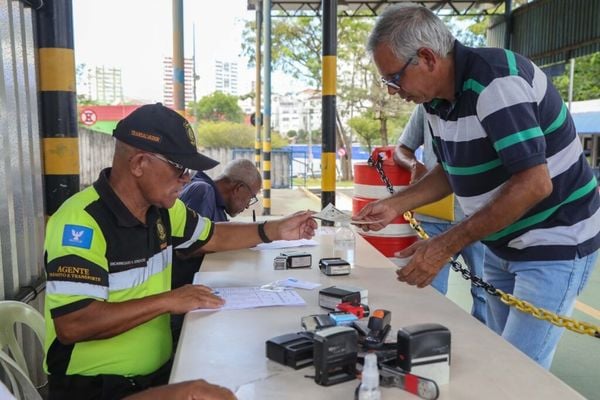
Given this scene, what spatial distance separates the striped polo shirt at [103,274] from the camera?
161 cm

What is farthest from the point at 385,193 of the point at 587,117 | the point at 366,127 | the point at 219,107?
the point at 219,107

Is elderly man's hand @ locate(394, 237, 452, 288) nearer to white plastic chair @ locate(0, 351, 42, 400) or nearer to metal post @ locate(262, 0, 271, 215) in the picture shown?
white plastic chair @ locate(0, 351, 42, 400)

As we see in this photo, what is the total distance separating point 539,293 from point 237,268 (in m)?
1.20

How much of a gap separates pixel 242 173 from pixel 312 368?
2.03 m

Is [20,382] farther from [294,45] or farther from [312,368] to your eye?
[294,45]

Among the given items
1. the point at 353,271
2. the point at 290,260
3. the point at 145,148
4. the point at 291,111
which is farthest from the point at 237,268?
the point at 291,111

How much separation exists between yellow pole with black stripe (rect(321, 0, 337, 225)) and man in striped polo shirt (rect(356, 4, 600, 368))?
Answer: 2.49m

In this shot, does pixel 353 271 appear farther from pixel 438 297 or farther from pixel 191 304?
pixel 191 304

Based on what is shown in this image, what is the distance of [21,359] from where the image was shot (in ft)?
6.73

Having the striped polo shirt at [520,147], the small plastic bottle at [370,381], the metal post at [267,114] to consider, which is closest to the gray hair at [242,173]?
the striped polo shirt at [520,147]

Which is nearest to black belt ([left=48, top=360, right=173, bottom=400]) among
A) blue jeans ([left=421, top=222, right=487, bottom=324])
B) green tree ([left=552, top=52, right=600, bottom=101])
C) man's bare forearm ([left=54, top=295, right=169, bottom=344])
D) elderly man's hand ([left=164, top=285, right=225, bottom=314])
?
man's bare forearm ([left=54, top=295, right=169, bottom=344])

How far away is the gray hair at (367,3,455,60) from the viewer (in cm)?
182

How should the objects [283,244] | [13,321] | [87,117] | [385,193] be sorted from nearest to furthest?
[13,321], [283,244], [385,193], [87,117]

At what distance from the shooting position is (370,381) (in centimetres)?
107
